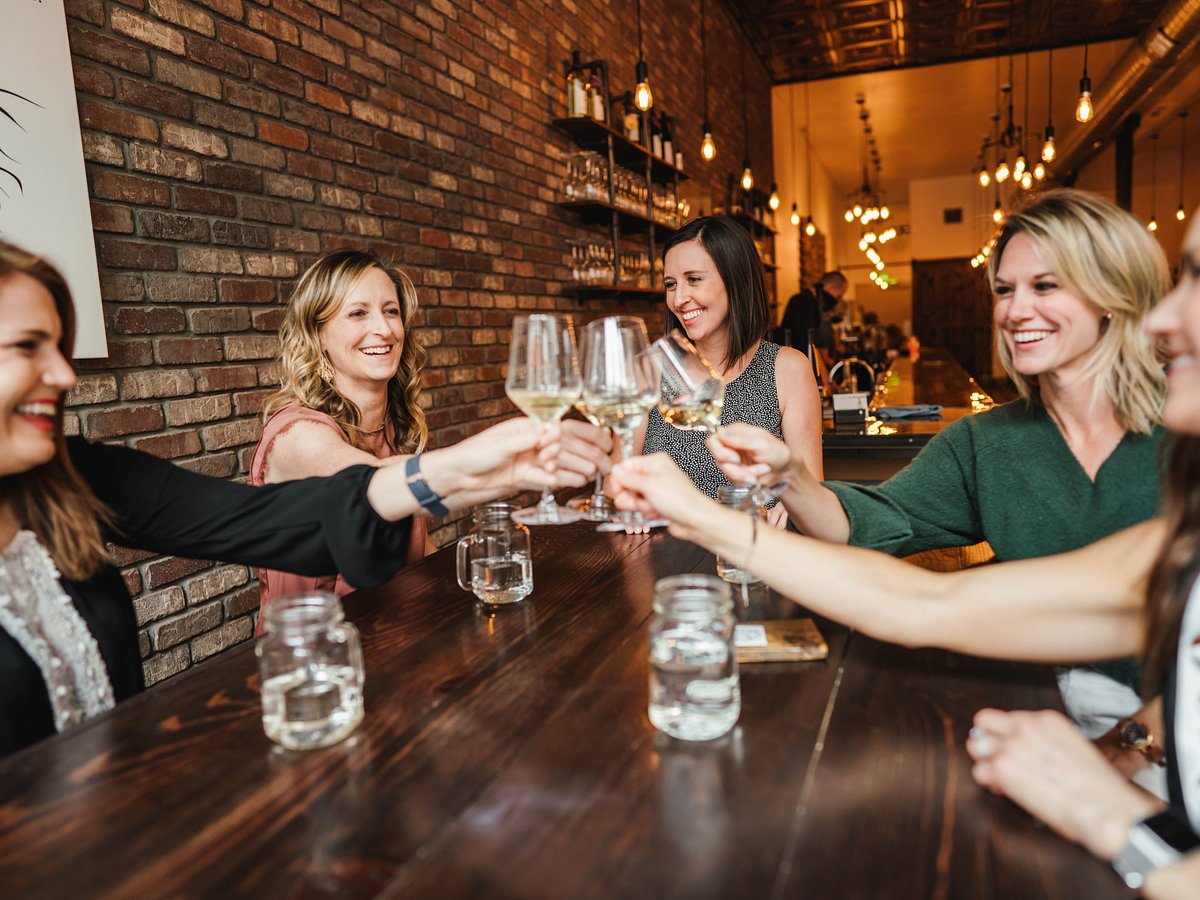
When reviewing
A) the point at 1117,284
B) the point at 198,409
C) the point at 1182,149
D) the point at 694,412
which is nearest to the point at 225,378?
the point at 198,409

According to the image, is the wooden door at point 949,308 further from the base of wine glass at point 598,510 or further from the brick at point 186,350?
the base of wine glass at point 598,510

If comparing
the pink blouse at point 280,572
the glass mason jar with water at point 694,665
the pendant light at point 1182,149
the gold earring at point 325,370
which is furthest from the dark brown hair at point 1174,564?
the pendant light at point 1182,149

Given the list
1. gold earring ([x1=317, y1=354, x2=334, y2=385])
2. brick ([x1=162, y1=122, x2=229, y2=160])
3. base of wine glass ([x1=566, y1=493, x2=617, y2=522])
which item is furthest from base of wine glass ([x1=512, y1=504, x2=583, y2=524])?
brick ([x1=162, y1=122, x2=229, y2=160])

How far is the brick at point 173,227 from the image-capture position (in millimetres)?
2109

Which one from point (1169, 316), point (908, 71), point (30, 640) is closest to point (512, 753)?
point (30, 640)

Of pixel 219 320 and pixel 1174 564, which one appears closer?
pixel 1174 564

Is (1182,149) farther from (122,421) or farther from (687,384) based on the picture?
(122,421)

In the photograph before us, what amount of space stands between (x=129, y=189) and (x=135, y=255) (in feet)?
0.51

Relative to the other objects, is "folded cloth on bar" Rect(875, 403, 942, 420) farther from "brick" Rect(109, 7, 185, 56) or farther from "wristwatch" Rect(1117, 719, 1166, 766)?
"brick" Rect(109, 7, 185, 56)

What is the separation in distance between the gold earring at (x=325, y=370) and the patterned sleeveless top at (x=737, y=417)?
0.96 m

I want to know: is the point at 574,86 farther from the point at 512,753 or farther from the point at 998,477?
the point at 512,753

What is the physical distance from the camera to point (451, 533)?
12.0 feet

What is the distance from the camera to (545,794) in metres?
A: 0.81

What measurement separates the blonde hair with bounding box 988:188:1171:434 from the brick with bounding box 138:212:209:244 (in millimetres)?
1982
